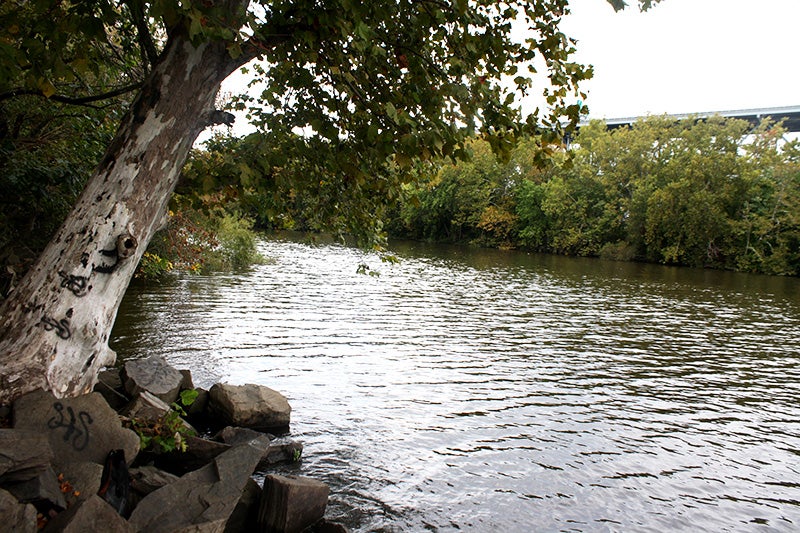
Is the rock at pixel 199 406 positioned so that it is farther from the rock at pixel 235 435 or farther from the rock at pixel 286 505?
the rock at pixel 286 505

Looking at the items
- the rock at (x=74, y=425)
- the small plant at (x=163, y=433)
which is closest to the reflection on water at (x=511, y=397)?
the small plant at (x=163, y=433)

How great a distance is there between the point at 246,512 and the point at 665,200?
5935cm

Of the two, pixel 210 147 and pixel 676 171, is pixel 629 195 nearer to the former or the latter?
pixel 676 171

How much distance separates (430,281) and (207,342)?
19546 mm

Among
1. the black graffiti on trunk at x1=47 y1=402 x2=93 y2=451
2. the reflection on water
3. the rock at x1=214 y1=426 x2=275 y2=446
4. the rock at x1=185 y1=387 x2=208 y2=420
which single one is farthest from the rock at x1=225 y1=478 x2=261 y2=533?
the rock at x1=185 y1=387 x2=208 y2=420

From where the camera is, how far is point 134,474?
5.87 metres

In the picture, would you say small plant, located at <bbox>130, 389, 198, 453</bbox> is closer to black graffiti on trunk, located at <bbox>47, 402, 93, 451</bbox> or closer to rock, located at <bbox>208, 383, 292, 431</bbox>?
black graffiti on trunk, located at <bbox>47, 402, 93, 451</bbox>

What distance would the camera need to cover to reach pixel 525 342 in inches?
690

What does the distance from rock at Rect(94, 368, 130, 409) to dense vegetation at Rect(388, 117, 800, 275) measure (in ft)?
114

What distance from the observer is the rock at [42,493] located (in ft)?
14.9

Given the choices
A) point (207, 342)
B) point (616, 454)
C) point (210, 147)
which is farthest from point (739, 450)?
point (207, 342)

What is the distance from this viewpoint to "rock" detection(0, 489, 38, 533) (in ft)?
13.5

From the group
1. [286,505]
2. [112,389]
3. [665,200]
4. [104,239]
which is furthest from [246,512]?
[665,200]

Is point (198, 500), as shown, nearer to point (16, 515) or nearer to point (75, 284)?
point (16, 515)
